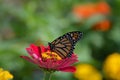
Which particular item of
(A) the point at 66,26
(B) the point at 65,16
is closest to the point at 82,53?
(A) the point at 66,26

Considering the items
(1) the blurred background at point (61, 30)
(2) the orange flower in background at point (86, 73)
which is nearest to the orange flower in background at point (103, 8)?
(1) the blurred background at point (61, 30)

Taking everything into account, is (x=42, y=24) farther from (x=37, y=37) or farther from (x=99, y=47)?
(x=99, y=47)

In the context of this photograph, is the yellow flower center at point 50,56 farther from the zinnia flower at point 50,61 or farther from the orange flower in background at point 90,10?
the orange flower in background at point 90,10

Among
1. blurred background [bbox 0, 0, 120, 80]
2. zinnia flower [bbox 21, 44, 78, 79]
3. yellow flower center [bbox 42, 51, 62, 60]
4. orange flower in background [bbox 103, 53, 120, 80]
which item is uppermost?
blurred background [bbox 0, 0, 120, 80]

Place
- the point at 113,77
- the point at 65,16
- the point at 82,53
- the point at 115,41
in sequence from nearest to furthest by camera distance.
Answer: the point at 113,77 < the point at 82,53 < the point at 115,41 < the point at 65,16

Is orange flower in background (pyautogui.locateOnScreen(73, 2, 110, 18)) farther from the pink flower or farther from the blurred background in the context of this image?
the pink flower

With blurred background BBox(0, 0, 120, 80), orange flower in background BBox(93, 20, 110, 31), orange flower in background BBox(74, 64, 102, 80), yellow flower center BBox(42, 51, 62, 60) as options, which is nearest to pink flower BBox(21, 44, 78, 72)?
yellow flower center BBox(42, 51, 62, 60)
